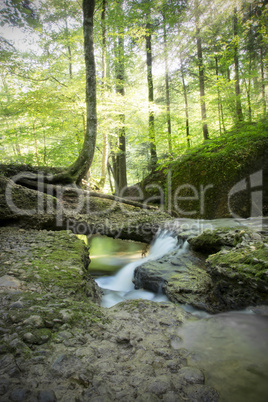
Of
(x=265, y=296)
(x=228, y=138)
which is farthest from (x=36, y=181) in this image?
(x=228, y=138)

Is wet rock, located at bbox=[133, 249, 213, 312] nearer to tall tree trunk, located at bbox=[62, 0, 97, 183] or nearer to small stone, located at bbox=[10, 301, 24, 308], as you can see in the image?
small stone, located at bbox=[10, 301, 24, 308]

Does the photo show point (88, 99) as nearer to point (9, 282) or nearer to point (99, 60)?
point (9, 282)

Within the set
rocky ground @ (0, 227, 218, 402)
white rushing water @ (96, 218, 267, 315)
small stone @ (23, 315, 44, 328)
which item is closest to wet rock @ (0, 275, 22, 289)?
rocky ground @ (0, 227, 218, 402)

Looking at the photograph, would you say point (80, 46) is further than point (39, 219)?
Yes

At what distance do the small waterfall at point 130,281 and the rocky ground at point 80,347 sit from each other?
1.08 m

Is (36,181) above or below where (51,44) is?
below

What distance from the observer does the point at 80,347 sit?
5.29 ft

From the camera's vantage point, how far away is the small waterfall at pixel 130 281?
378cm

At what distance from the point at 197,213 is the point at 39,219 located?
18.2 feet

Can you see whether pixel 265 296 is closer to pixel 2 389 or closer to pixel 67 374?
pixel 67 374

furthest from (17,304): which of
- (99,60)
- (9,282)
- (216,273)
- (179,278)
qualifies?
(99,60)

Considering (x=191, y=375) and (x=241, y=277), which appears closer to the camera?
(x=191, y=375)

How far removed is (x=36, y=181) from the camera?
21.8 feet

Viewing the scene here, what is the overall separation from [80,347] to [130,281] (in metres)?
3.19
